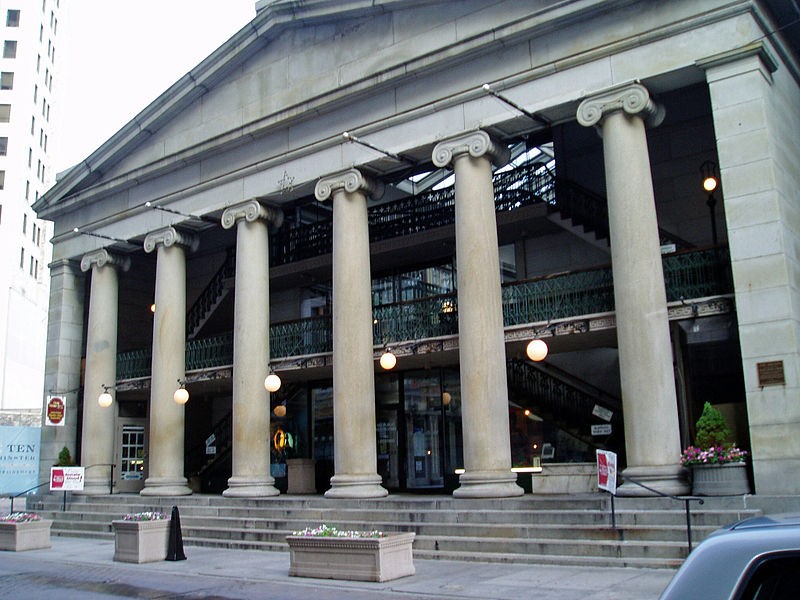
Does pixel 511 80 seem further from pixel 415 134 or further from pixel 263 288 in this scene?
pixel 263 288

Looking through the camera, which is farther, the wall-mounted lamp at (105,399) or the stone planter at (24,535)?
the wall-mounted lamp at (105,399)

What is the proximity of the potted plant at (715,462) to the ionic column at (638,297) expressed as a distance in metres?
0.58

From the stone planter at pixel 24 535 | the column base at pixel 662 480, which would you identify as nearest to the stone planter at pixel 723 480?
the column base at pixel 662 480

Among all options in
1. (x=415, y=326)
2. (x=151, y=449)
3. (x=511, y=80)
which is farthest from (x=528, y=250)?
(x=151, y=449)

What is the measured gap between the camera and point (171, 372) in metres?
24.5

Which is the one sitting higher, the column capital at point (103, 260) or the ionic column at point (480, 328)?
the column capital at point (103, 260)

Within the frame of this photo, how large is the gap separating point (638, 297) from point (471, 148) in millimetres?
5376

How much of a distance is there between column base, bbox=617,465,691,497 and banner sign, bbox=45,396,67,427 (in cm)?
1971

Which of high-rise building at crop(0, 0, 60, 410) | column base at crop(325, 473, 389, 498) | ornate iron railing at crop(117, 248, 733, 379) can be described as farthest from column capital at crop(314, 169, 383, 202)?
high-rise building at crop(0, 0, 60, 410)

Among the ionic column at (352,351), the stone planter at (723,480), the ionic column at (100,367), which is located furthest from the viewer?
the ionic column at (100,367)

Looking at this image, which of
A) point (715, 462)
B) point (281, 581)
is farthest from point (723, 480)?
point (281, 581)

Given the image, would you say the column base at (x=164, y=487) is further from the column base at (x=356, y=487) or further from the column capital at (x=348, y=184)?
the column capital at (x=348, y=184)

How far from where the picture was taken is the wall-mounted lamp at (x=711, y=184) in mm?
20047

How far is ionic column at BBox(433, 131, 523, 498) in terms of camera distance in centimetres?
1775
